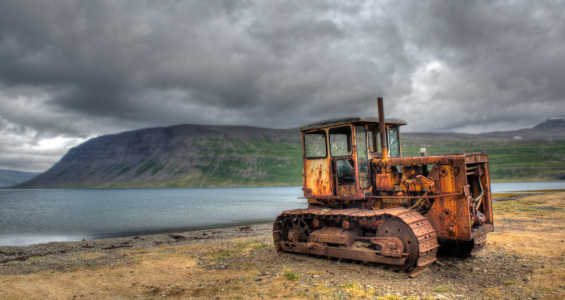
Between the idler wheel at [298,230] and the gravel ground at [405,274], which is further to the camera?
the idler wheel at [298,230]

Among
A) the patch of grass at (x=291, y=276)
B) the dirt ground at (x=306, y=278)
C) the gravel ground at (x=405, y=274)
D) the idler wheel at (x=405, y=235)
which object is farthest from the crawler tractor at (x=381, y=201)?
the patch of grass at (x=291, y=276)

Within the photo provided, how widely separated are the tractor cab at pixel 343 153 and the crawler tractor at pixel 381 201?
0.09 feet

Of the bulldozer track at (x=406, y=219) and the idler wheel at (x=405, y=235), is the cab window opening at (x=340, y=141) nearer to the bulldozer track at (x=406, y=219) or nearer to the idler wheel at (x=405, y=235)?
the bulldozer track at (x=406, y=219)

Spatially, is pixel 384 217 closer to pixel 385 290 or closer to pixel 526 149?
pixel 385 290

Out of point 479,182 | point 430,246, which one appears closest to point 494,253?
point 479,182

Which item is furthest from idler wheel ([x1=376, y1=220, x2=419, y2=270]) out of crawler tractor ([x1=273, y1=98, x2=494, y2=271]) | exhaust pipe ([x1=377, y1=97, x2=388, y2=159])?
exhaust pipe ([x1=377, y1=97, x2=388, y2=159])

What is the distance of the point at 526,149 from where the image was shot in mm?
176875

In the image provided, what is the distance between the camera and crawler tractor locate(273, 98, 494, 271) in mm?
8383

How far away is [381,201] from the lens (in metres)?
9.84

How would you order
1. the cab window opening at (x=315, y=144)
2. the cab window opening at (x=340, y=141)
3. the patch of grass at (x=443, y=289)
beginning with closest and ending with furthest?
the patch of grass at (x=443, y=289) < the cab window opening at (x=340, y=141) < the cab window opening at (x=315, y=144)

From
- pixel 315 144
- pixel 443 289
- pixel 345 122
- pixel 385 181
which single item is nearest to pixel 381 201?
pixel 385 181

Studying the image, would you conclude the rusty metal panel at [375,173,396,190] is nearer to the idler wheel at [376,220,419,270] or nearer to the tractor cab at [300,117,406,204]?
the tractor cab at [300,117,406,204]

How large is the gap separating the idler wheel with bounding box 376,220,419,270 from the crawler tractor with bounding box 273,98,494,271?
0.07 ft

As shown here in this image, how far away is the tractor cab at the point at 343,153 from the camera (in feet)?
31.9
